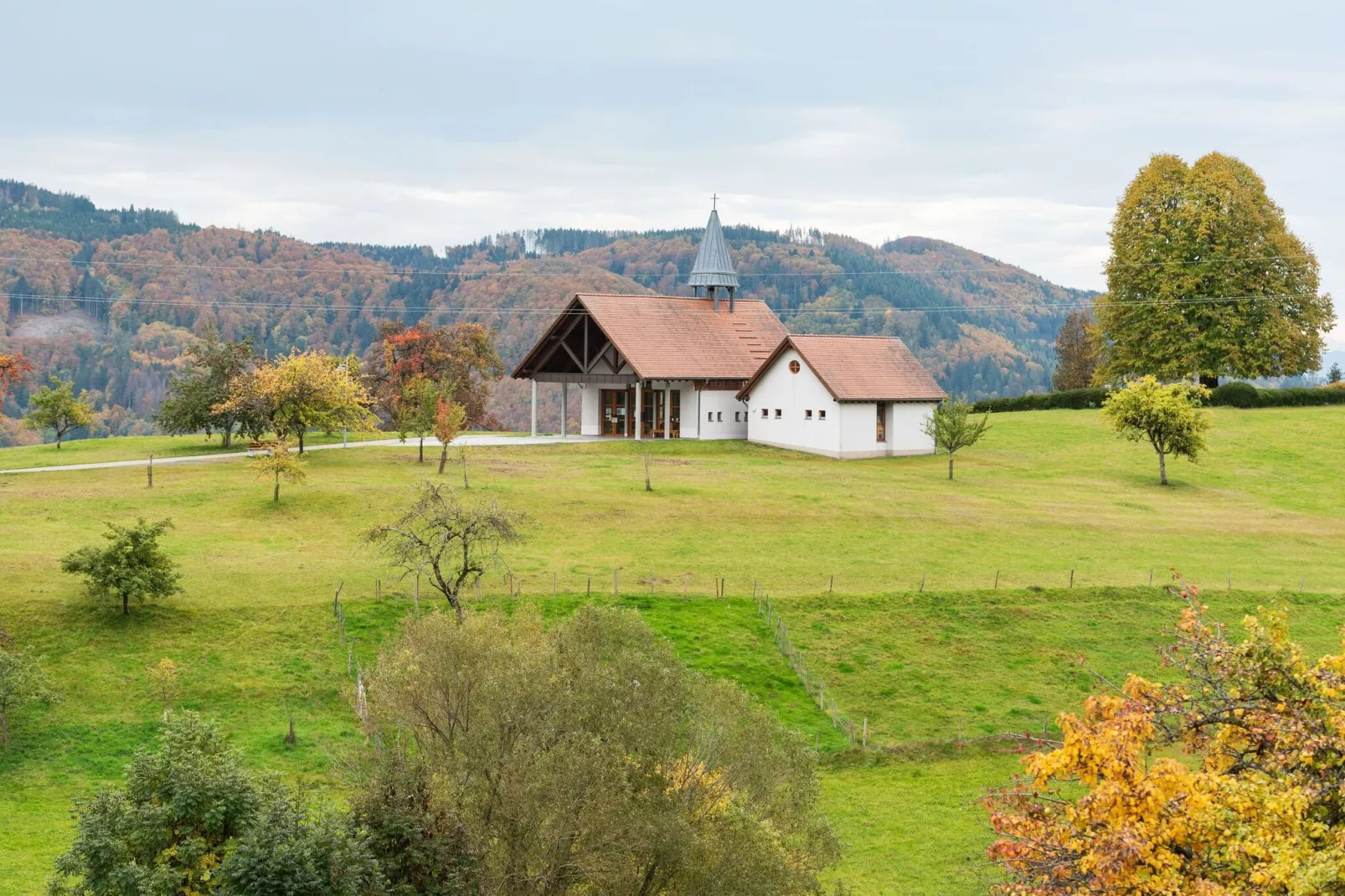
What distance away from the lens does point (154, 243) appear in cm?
18225

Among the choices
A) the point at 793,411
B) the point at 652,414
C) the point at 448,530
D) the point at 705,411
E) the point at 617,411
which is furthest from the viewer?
the point at 617,411

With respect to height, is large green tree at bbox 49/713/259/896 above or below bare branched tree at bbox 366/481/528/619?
below

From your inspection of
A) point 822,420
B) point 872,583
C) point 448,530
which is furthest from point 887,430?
point 448,530

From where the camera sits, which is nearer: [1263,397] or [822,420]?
[822,420]

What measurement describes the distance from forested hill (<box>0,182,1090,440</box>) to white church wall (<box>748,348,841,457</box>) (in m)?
80.0

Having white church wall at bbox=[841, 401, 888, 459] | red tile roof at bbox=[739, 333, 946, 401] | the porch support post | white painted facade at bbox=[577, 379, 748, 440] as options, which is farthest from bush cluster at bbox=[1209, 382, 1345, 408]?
the porch support post

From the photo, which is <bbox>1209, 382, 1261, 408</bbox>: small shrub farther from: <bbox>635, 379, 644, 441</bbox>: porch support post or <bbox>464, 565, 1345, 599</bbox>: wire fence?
<bbox>464, 565, 1345, 599</bbox>: wire fence

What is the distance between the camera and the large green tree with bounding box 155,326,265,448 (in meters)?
45.9

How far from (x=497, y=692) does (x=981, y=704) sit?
16479 millimetres

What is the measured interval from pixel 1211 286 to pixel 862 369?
23.2 meters

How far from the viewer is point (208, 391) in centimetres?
4644

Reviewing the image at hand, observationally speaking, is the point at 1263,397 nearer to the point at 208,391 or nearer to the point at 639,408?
the point at 639,408

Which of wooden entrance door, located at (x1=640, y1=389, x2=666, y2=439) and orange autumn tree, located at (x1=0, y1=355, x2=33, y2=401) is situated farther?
wooden entrance door, located at (x1=640, y1=389, x2=666, y2=439)

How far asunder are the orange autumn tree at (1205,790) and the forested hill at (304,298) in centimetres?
12337
